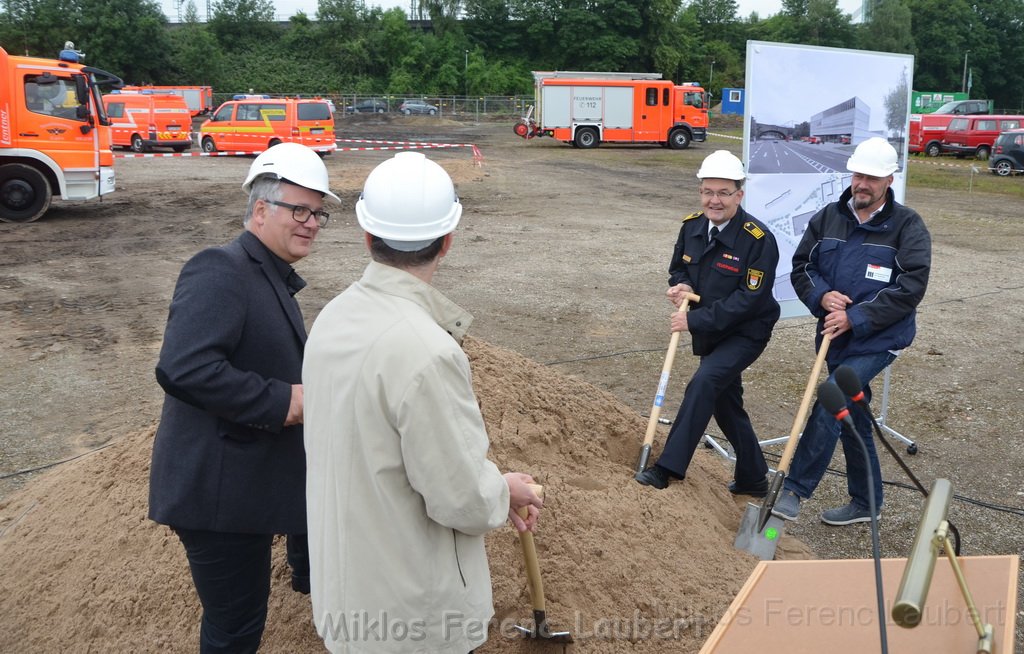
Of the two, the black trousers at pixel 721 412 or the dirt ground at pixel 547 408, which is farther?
the black trousers at pixel 721 412

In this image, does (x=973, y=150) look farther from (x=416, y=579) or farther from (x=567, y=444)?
(x=416, y=579)

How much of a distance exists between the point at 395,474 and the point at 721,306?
10.4 ft

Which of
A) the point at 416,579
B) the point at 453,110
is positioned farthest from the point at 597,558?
the point at 453,110

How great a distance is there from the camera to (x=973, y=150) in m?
31.1

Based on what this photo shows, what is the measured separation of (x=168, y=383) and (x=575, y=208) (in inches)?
650

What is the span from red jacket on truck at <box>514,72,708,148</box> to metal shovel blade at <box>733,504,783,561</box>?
3214cm

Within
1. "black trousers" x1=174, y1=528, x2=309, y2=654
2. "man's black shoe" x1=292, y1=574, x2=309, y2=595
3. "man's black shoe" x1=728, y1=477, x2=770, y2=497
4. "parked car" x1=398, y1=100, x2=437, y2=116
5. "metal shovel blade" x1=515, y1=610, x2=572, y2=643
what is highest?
"parked car" x1=398, y1=100, x2=437, y2=116

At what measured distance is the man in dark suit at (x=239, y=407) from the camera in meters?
2.57

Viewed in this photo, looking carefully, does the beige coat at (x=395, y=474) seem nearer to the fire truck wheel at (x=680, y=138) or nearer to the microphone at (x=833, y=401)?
the microphone at (x=833, y=401)

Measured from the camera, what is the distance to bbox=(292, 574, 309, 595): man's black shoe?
3404 mm

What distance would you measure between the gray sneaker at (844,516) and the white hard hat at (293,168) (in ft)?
11.7

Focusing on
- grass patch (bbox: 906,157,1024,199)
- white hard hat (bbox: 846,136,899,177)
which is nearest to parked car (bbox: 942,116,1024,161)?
grass patch (bbox: 906,157,1024,199)

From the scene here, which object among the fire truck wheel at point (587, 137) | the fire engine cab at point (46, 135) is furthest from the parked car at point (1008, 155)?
the fire engine cab at point (46, 135)

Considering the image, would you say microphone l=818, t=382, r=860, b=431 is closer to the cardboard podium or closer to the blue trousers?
the cardboard podium
